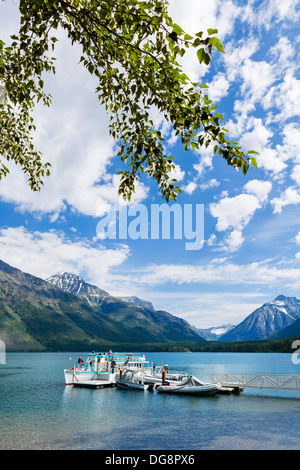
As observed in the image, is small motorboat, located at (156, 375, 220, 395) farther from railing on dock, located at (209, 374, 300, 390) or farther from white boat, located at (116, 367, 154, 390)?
railing on dock, located at (209, 374, 300, 390)

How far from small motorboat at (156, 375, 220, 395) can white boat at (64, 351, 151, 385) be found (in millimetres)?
12535

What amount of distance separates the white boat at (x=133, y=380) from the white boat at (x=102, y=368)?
150 inches

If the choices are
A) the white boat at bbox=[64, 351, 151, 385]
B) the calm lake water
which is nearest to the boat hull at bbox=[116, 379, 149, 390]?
the calm lake water

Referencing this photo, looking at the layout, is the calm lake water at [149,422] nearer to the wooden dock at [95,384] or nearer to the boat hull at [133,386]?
the boat hull at [133,386]

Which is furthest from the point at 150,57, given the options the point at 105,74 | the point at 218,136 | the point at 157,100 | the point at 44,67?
the point at 44,67

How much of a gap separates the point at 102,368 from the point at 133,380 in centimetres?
1120

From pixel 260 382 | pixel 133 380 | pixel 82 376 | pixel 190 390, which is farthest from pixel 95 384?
pixel 260 382

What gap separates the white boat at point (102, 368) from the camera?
6494 centimetres

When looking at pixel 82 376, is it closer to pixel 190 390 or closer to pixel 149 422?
pixel 190 390

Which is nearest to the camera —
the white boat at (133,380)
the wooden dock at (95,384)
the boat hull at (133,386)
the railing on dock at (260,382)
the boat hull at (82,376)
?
the railing on dock at (260,382)

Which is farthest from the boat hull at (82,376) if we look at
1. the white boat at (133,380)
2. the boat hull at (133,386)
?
the boat hull at (133,386)

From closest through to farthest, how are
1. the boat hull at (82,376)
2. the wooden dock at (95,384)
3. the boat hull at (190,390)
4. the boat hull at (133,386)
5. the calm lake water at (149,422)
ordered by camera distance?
the calm lake water at (149,422) → the boat hull at (190,390) → the boat hull at (133,386) → the wooden dock at (95,384) → the boat hull at (82,376)

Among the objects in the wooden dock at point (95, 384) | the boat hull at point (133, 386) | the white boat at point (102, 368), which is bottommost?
the wooden dock at point (95, 384)
